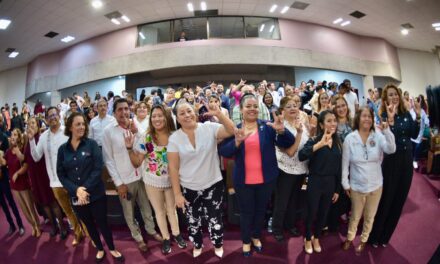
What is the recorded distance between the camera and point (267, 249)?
8.61 ft

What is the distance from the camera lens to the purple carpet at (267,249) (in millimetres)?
2484

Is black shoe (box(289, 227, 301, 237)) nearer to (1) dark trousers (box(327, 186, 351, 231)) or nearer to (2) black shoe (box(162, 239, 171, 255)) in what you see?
(1) dark trousers (box(327, 186, 351, 231))

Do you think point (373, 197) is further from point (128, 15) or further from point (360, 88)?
point (360, 88)

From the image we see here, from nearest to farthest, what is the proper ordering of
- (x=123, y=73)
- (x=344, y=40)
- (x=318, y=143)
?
(x=318, y=143) < (x=123, y=73) < (x=344, y=40)

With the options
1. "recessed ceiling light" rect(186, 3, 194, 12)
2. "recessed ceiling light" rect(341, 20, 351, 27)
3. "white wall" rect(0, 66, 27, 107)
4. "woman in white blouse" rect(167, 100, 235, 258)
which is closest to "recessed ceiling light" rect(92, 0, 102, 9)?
"recessed ceiling light" rect(186, 3, 194, 12)

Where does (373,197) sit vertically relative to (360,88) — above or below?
below

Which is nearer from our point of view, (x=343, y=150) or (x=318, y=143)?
(x=318, y=143)

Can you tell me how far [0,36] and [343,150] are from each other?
12964 mm

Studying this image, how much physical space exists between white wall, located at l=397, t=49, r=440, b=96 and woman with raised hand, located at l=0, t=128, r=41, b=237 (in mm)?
16156

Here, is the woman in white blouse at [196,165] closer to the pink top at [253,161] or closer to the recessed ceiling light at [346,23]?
the pink top at [253,161]

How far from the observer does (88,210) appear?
93.7 inches

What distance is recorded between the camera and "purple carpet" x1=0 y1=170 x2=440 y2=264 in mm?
2484

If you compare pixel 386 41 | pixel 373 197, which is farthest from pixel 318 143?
pixel 386 41

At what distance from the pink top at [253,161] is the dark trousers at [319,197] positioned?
1.84ft
